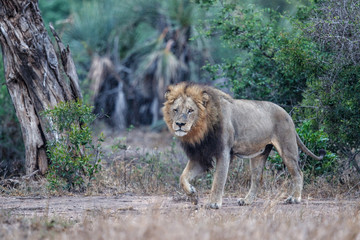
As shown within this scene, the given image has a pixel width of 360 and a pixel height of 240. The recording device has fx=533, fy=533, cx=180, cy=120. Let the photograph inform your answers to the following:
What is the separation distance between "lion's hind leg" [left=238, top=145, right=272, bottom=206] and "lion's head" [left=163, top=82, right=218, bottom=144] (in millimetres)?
1315

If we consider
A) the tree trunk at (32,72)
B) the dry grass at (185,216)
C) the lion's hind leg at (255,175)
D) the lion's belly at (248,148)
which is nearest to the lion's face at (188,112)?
the lion's belly at (248,148)

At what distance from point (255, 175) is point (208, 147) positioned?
1.29 meters

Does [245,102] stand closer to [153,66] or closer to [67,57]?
[67,57]

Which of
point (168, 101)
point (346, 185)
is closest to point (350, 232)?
point (168, 101)

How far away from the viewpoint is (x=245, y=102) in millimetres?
7539

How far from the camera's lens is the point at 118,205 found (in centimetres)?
695

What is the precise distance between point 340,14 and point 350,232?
463cm

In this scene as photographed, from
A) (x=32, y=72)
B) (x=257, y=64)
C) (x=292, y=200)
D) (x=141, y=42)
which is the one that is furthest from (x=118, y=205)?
(x=141, y=42)

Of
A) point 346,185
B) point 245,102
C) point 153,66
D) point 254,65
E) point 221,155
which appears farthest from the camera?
point 153,66

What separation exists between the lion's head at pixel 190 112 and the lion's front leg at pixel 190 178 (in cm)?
35

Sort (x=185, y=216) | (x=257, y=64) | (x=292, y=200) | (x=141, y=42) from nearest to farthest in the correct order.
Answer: (x=185, y=216), (x=292, y=200), (x=257, y=64), (x=141, y=42)

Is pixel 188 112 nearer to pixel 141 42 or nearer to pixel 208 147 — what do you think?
pixel 208 147

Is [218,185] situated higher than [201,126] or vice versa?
[201,126]

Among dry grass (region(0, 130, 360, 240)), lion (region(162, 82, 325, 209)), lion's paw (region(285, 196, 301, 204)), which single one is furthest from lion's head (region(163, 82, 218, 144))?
lion's paw (region(285, 196, 301, 204))
